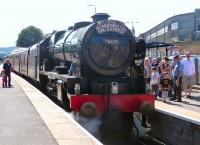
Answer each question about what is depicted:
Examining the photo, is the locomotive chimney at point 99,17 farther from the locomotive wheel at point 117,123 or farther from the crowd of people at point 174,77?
the crowd of people at point 174,77

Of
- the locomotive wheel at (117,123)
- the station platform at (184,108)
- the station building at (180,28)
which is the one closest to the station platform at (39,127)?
the locomotive wheel at (117,123)

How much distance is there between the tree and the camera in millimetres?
127713

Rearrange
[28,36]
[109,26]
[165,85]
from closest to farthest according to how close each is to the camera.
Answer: [109,26], [165,85], [28,36]

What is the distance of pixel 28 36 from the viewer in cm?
12925

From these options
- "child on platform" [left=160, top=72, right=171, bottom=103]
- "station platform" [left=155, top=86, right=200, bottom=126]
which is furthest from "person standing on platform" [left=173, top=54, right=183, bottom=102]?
"child on platform" [left=160, top=72, right=171, bottom=103]

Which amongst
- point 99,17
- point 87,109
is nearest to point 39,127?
point 87,109

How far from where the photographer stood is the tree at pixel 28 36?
127713mm

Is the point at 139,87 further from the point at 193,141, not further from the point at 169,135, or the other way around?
the point at 193,141

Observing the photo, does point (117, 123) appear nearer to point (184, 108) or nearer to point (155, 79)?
point (184, 108)

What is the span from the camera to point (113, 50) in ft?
40.6

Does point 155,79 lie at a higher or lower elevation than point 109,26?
lower

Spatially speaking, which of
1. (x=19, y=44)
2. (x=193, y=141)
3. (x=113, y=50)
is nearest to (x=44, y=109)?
(x=113, y=50)

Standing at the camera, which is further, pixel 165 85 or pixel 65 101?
→ pixel 165 85

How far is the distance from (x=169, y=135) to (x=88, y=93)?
239cm
